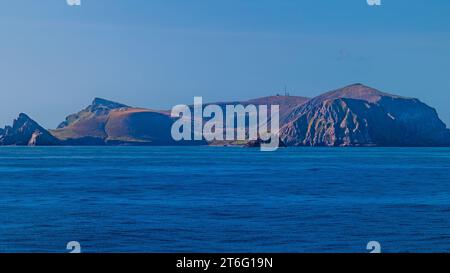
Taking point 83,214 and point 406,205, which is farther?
point 406,205

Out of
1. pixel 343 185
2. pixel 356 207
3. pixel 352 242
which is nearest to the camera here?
pixel 352 242

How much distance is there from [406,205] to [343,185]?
66.8ft

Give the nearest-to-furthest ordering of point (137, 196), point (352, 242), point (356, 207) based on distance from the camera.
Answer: point (352, 242) < point (356, 207) < point (137, 196)

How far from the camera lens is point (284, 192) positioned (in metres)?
62.3

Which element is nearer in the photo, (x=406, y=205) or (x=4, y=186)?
(x=406, y=205)
